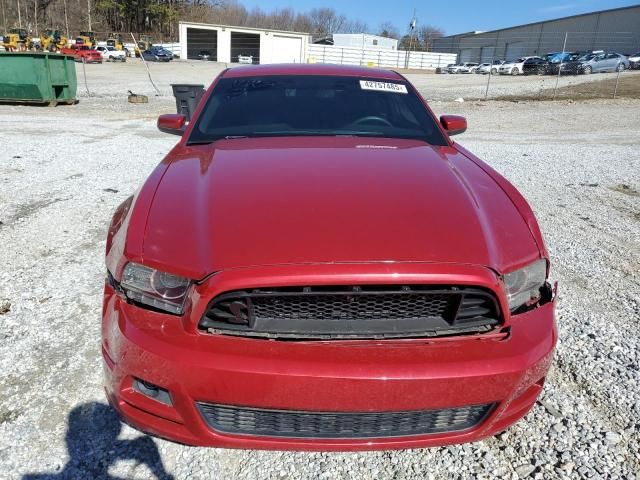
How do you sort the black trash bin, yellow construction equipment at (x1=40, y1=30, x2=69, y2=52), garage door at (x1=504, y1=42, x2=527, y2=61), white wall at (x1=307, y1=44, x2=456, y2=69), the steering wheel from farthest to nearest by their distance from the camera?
garage door at (x1=504, y1=42, x2=527, y2=61) < white wall at (x1=307, y1=44, x2=456, y2=69) < yellow construction equipment at (x1=40, y1=30, x2=69, y2=52) < the black trash bin < the steering wheel

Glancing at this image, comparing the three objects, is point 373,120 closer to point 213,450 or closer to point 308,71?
point 308,71

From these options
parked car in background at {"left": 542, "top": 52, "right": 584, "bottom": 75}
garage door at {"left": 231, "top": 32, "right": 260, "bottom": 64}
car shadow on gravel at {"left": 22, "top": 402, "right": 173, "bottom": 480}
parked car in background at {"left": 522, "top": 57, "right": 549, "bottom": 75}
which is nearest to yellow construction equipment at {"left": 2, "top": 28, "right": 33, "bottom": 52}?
garage door at {"left": 231, "top": 32, "right": 260, "bottom": 64}

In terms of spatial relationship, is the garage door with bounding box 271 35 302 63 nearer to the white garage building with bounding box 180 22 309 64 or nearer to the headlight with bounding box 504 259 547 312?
the white garage building with bounding box 180 22 309 64

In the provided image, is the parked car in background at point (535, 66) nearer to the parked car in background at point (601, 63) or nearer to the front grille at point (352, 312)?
the parked car in background at point (601, 63)

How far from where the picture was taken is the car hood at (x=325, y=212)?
169cm

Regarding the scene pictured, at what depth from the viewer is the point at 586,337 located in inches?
113

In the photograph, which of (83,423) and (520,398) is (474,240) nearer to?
(520,398)

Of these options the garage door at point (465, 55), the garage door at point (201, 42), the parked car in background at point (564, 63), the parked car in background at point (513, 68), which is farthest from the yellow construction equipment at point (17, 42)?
the garage door at point (465, 55)

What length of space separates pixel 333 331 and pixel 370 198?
66 centimetres

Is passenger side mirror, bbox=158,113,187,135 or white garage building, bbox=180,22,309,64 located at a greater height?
white garage building, bbox=180,22,309,64

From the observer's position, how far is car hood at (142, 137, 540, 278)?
169 centimetres

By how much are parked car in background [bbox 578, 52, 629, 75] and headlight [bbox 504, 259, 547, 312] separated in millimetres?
34597

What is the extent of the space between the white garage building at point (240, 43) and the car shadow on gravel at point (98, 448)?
177 feet

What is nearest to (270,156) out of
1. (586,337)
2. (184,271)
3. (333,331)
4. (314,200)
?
(314,200)
